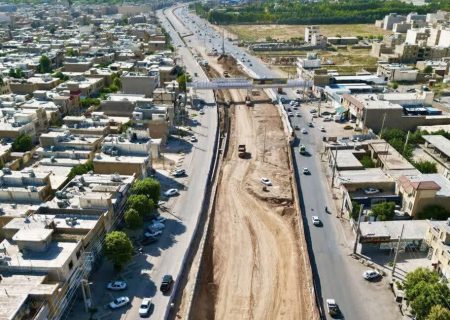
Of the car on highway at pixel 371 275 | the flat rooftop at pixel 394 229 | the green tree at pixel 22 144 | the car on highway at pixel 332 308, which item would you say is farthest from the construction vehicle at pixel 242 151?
the car on highway at pixel 332 308

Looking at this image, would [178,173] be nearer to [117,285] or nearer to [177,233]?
[177,233]

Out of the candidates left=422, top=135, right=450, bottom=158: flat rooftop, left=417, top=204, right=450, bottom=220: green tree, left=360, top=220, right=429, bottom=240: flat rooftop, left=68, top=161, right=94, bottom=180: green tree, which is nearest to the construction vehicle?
left=68, top=161, right=94, bottom=180: green tree

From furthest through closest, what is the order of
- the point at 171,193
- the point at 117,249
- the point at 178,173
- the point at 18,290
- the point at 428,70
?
the point at 428,70 < the point at 178,173 < the point at 171,193 < the point at 117,249 < the point at 18,290

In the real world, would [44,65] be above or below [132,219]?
above

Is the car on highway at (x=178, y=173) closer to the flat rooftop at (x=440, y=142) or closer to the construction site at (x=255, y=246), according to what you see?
the construction site at (x=255, y=246)

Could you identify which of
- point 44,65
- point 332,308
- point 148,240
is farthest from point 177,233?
point 44,65

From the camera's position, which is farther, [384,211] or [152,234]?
[384,211]
